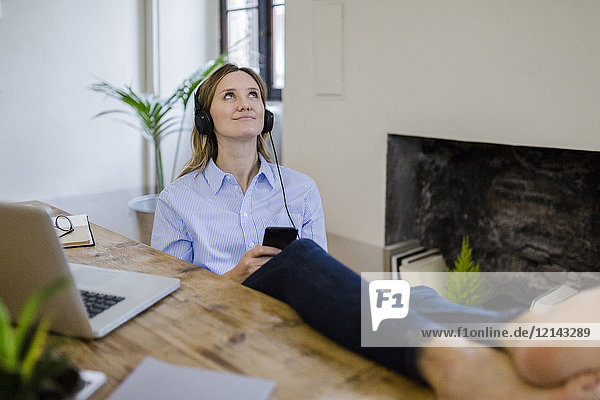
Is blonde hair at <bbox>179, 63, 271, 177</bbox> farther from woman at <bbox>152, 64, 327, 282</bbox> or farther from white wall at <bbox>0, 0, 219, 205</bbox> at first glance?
white wall at <bbox>0, 0, 219, 205</bbox>

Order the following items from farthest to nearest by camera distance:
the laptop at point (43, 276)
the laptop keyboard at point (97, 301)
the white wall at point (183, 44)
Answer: the white wall at point (183, 44) < the laptop keyboard at point (97, 301) < the laptop at point (43, 276)

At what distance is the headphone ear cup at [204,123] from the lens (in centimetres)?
169

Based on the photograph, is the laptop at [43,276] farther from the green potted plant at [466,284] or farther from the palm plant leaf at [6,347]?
the green potted plant at [466,284]

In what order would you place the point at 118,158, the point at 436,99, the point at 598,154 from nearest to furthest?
the point at 598,154, the point at 436,99, the point at 118,158

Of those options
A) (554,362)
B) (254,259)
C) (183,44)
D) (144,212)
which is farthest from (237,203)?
(183,44)

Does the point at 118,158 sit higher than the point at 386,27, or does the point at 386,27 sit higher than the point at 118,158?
the point at 386,27

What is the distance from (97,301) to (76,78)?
3186mm

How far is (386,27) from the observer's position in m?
2.50

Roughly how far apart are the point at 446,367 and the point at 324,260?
0.98ft

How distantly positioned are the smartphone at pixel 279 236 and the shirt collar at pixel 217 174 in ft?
1.23

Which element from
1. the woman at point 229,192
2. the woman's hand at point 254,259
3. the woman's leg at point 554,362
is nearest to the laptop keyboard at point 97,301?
the woman's hand at point 254,259

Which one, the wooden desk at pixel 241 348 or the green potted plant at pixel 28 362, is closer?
the green potted plant at pixel 28 362

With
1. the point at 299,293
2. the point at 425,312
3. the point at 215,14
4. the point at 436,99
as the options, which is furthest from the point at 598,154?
the point at 215,14

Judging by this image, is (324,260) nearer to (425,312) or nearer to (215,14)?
(425,312)
